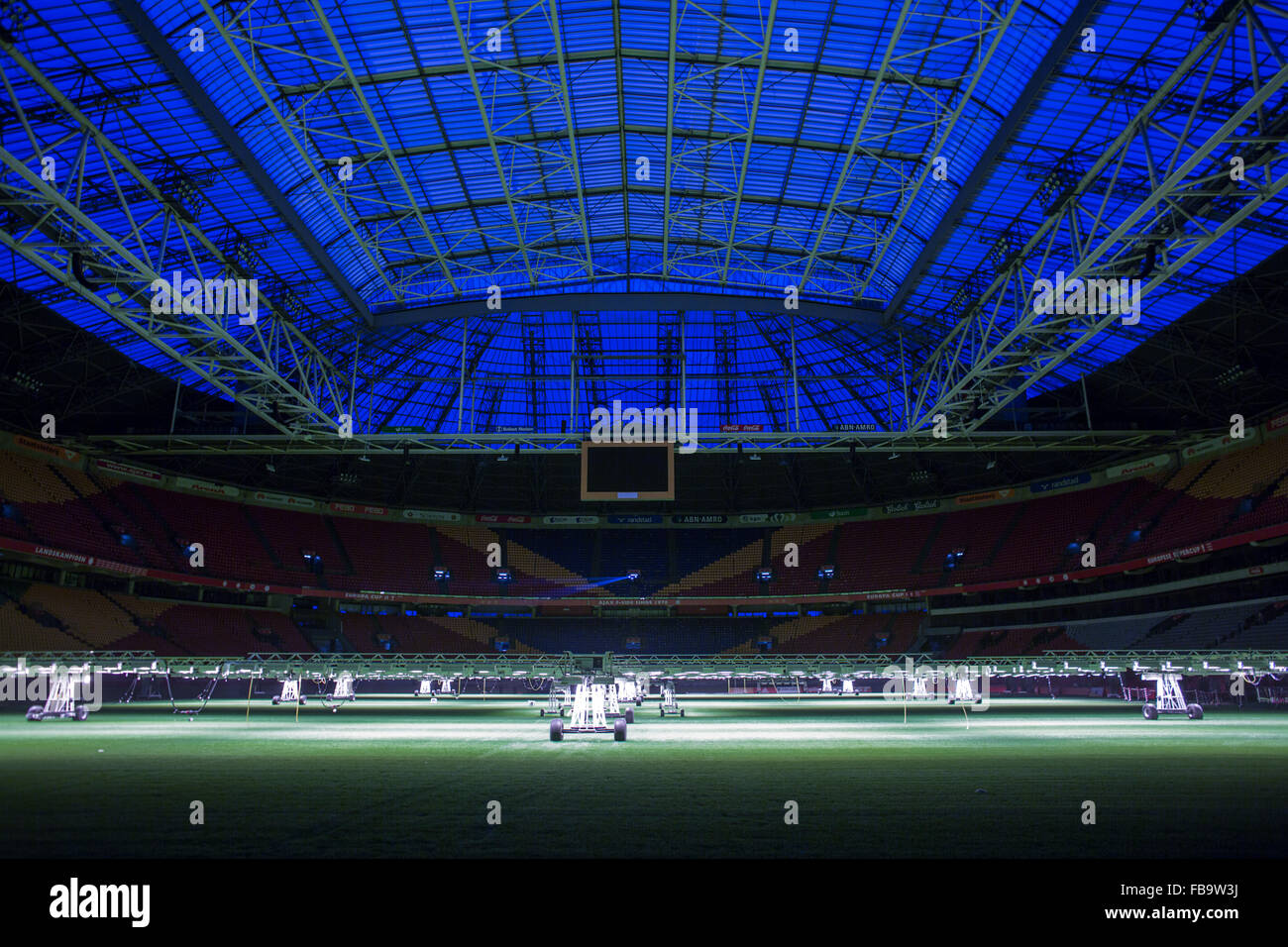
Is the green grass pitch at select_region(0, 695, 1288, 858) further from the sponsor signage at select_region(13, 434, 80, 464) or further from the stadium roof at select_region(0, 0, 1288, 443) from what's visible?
the sponsor signage at select_region(13, 434, 80, 464)

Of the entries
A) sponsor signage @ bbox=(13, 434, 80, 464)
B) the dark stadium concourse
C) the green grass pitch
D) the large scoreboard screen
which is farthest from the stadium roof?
sponsor signage @ bbox=(13, 434, 80, 464)

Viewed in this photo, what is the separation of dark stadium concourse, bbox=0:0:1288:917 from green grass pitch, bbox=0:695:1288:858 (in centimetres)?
13

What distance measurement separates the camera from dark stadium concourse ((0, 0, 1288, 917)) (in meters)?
9.45

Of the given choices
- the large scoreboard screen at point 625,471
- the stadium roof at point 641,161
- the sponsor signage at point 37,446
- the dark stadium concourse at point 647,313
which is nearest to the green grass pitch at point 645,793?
the dark stadium concourse at point 647,313

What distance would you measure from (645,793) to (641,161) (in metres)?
24.9

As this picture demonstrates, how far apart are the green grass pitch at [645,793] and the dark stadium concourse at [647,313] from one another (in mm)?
127

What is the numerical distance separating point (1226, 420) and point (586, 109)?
129 ft

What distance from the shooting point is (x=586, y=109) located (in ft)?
90.6

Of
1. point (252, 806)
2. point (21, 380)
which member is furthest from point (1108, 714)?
point (21, 380)

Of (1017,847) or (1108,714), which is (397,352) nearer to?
(1108,714)

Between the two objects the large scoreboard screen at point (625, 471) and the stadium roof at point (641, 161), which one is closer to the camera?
the stadium roof at point (641, 161)

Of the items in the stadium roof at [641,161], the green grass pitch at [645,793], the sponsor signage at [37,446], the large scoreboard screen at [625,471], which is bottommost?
the green grass pitch at [645,793]

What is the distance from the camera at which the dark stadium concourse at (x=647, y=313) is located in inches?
372

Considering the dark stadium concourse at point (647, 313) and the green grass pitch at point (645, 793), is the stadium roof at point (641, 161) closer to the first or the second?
the dark stadium concourse at point (647, 313)
